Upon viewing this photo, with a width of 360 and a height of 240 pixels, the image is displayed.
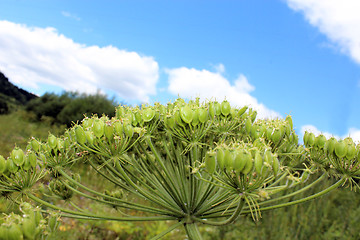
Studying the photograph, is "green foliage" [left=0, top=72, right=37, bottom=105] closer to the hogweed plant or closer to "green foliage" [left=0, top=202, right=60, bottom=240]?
the hogweed plant

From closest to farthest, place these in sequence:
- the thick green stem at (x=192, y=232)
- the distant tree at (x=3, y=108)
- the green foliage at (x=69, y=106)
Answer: the thick green stem at (x=192, y=232) < the green foliage at (x=69, y=106) < the distant tree at (x=3, y=108)

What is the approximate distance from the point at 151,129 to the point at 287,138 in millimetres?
1731

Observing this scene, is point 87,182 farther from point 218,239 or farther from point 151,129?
point 151,129

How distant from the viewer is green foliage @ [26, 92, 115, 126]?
1314 inches

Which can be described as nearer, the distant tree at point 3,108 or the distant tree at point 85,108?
the distant tree at point 85,108

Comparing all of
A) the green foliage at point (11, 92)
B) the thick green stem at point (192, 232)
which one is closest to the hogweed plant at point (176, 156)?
the thick green stem at point (192, 232)

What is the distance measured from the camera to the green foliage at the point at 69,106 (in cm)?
3338

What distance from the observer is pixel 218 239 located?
32.1 ft

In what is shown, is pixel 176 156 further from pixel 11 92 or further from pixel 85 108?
pixel 11 92

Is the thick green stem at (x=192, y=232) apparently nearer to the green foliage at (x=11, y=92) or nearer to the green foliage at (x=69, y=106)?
the green foliage at (x=69, y=106)

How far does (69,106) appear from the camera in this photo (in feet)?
114

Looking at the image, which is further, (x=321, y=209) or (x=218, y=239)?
(x=321, y=209)

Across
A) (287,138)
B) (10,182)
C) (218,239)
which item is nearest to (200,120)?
(287,138)

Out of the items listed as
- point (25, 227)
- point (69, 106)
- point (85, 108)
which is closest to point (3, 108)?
point (69, 106)
